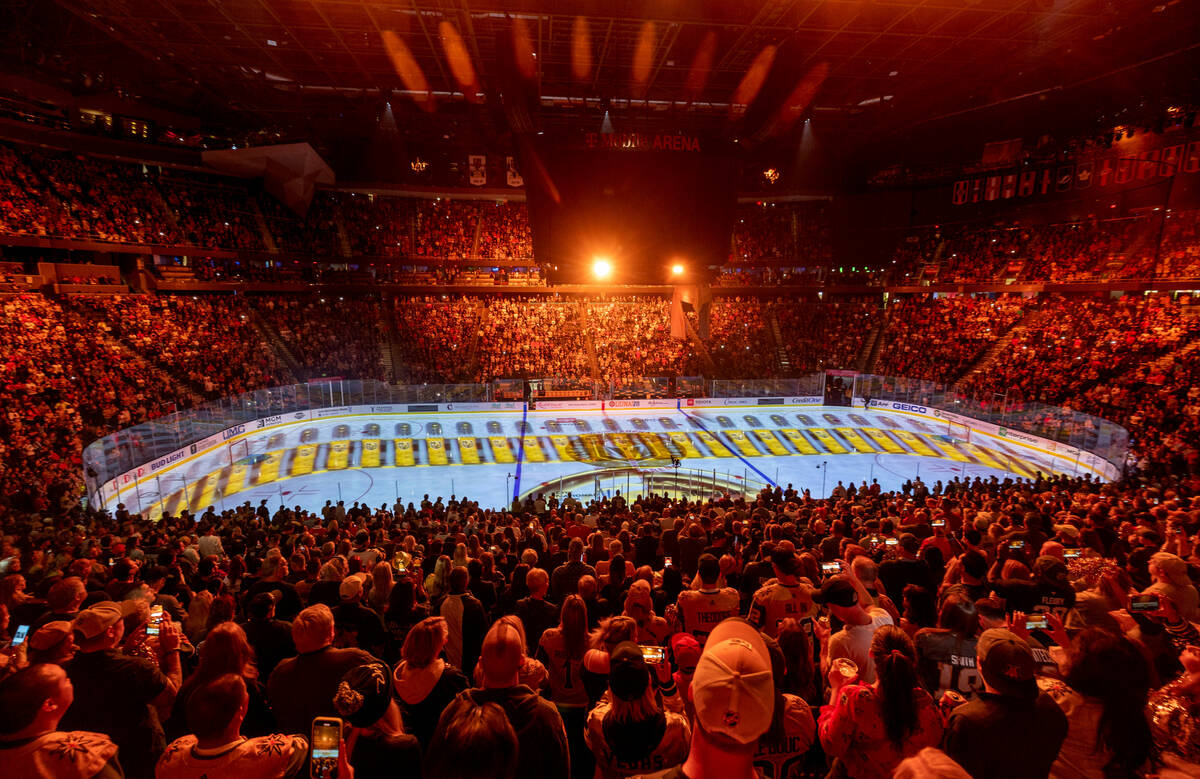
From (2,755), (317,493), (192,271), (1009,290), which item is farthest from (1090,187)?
(192,271)

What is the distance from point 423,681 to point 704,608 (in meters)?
2.28

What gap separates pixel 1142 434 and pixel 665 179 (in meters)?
18.5

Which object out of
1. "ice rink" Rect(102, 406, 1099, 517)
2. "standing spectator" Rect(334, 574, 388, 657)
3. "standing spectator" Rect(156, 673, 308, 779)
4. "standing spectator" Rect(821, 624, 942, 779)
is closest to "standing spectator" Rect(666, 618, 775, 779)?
"standing spectator" Rect(821, 624, 942, 779)

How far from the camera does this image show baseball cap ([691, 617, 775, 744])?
1957 mm

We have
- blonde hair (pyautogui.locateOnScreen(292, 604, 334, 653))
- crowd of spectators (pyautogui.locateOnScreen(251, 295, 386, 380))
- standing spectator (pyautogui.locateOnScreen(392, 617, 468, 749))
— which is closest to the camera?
standing spectator (pyautogui.locateOnScreen(392, 617, 468, 749))

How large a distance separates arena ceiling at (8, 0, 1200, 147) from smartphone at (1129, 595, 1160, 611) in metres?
13.9

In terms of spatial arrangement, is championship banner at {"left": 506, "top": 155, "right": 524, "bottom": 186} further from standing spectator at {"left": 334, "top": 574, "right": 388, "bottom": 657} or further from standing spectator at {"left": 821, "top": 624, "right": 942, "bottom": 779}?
standing spectator at {"left": 821, "top": 624, "right": 942, "bottom": 779}

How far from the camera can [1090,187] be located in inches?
1172

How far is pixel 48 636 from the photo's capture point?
3.29 m

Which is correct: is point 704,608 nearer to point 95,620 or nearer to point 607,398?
point 95,620

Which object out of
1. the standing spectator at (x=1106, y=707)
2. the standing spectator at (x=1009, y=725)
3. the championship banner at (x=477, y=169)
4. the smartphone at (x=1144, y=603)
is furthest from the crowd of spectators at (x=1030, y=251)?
the standing spectator at (x=1009, y=725)

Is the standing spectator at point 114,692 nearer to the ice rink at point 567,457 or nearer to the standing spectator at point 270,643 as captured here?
the standing spectator at point 270,643

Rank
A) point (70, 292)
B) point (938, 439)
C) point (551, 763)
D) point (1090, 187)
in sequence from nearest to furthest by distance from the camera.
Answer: point (551, 763) < point (70, 292) < point (938, 439) < point (1090, 187)

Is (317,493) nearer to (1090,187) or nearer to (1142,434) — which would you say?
(1142,434)
